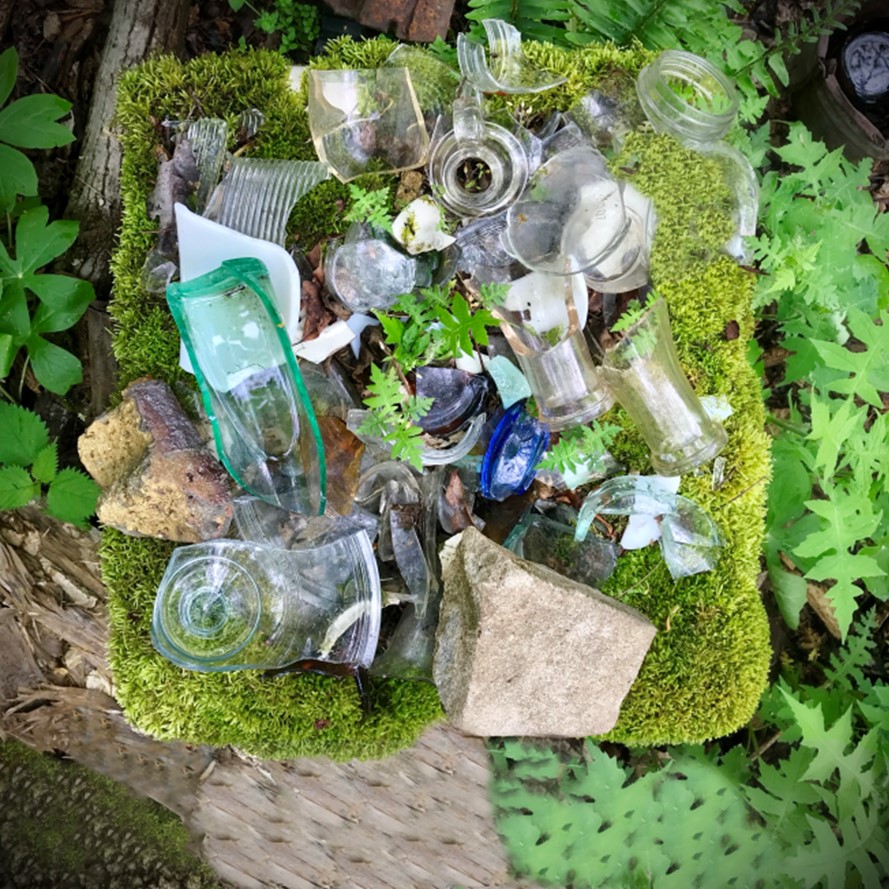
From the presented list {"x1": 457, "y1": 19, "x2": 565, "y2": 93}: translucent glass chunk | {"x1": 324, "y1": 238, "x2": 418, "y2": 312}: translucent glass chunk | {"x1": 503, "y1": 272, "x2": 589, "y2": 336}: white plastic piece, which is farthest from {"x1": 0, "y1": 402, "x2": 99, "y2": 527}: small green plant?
{"x1": 457, "y1": 19, "x2": 565, "y2": 93}: translucent glass chunk

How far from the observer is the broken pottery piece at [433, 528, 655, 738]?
2.33 m

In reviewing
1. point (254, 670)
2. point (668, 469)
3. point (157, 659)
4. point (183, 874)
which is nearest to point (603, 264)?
point (668, 469)

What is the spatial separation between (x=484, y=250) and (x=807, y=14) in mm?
1873

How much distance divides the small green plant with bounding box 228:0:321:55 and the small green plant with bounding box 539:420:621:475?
166cm

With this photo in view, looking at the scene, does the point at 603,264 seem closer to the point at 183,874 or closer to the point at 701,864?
the point at 701,864

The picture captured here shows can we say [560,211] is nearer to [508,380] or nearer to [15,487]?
[508,380]

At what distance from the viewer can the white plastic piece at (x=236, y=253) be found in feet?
7.73

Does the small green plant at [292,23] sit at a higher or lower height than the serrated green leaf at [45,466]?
higher

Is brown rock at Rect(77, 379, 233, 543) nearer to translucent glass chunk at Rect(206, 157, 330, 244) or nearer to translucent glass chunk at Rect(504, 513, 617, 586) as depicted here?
translucent glass chunk at Rect(206, 157, 330, 244)

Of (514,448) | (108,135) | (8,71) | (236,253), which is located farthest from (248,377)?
(8,71)

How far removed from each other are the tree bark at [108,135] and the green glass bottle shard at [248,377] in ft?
3.17

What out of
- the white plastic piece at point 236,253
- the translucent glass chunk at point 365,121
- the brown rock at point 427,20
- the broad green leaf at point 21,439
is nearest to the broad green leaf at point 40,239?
Answer: the broad green leaf at point 21,439

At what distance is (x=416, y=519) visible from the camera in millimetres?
2539

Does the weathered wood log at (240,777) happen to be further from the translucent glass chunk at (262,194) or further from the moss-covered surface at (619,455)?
the translucent glass chunk at (262,194)
